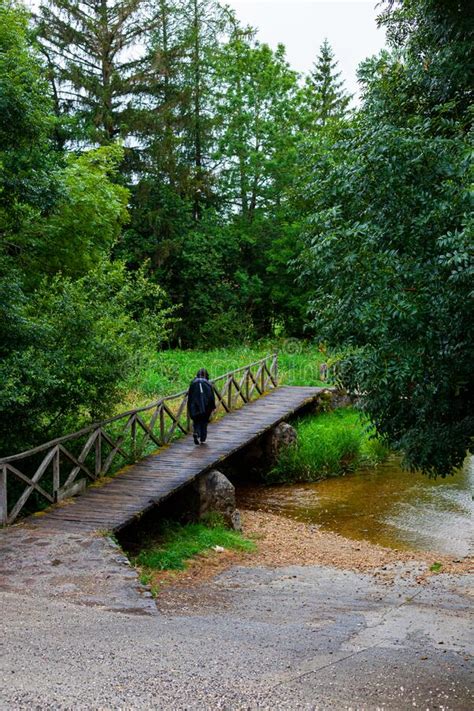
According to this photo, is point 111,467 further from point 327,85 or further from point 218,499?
point 327,85

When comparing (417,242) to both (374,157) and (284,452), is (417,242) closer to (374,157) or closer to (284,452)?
(374,157)

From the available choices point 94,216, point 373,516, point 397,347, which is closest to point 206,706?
point 397,347

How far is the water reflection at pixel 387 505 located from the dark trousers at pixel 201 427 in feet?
5.75

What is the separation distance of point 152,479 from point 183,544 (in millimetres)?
1609

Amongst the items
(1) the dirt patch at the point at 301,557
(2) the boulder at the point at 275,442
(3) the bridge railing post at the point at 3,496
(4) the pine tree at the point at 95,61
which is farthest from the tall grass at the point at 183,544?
(4) the pine tree at the point at 95,61

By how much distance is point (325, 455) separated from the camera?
17.4 meters

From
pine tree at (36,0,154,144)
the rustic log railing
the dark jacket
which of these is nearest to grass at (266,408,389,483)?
the rustic log railing

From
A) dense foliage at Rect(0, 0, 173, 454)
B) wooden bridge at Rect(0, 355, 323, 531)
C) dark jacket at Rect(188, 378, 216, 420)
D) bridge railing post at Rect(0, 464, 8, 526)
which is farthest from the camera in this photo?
dark jacket at Rect(188, 378, 216, 420)

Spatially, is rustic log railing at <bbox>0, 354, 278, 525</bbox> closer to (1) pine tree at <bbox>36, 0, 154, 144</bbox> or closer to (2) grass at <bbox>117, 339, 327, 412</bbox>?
(2) grass at <bbox>117, 339, 327, 412</bbox>

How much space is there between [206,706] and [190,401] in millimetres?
9660

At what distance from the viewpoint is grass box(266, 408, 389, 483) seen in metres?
17.2

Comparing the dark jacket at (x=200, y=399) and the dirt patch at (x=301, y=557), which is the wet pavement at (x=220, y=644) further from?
the dark jacket at (x=200, y=399)

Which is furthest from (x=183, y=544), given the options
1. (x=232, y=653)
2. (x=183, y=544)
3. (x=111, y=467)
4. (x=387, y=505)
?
(x=387, y=505)

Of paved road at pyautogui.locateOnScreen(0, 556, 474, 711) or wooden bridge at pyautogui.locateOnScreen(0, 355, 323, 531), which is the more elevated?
wooden bridge at pyautogui.locateOnScreen(0, 355, 323, 531)
